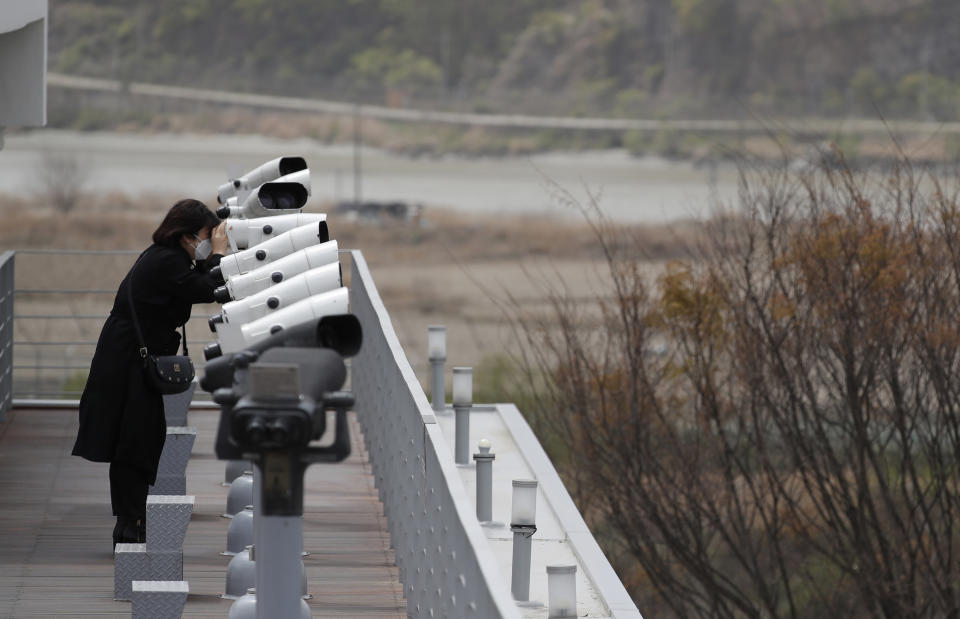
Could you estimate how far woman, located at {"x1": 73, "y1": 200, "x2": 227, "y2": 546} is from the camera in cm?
564

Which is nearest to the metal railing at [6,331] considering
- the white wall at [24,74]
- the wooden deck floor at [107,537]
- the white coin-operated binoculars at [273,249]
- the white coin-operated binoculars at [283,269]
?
the wooden deck floor at [107,537]

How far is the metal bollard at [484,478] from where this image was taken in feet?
25.6

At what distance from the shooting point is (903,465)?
17.7m

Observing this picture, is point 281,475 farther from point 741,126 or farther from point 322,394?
point 741,126

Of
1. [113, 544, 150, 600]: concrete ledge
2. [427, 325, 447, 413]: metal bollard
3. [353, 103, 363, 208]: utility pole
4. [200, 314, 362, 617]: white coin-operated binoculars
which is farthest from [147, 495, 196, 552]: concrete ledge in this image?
[353, 103, 363, 208]: utility pole

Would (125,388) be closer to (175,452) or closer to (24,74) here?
(175,452)

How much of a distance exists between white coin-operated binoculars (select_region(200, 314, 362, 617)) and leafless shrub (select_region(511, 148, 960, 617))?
1390cm

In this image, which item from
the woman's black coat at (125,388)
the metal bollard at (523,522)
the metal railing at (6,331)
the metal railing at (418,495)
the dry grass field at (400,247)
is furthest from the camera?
the dry grass field at (400,247)

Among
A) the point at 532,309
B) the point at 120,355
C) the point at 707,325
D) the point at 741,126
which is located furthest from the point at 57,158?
the point at 120,355

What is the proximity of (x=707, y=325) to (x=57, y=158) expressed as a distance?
48.5m

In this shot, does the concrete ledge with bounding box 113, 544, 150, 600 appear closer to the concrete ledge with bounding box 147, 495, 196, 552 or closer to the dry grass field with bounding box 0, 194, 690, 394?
the concrete ledge with bounding box 147, 495, 196, 552

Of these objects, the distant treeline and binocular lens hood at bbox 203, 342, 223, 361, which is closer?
binocular lens hood at bbox 203, 342, 223, 361

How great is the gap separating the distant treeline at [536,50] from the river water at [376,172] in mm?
3002

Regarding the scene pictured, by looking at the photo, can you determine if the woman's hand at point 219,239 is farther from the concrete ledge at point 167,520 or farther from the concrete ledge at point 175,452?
the concrete ledge at point 175,452
